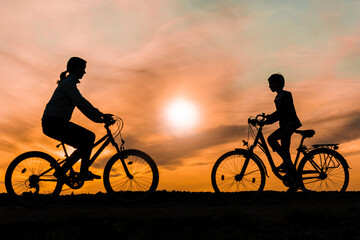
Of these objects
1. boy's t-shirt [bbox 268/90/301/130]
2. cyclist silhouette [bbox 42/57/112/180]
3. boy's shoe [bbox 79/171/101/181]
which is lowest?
boy's shoe [bbox 79/171/101/181]

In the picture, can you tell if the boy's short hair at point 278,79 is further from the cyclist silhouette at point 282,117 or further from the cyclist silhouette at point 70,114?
the cyclist silhouette at point 70,114

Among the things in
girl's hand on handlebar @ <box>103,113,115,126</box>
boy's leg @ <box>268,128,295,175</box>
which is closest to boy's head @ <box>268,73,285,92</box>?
boy's leg @ <box>268,128,295,175</box>

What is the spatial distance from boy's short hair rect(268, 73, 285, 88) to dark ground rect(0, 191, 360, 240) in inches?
110

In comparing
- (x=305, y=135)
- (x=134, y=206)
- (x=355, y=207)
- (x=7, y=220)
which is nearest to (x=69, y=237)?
(x=7, y=220)

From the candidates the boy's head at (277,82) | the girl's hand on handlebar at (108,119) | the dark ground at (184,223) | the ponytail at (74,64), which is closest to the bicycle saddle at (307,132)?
the boy's head at (277,82)

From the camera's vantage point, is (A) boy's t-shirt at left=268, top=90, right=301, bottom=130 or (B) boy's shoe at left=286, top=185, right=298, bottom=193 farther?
(B) boy's shoe at left=286, top=185, right=298, bottom=193

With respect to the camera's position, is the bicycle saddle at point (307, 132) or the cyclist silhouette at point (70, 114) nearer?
the cyclist silhouette at point (70, 114)

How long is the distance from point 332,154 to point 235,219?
13.8 ft

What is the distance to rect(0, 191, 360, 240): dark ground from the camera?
679 centimetres

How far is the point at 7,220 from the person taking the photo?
7949mm

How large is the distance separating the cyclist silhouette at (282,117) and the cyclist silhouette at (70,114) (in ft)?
12.0

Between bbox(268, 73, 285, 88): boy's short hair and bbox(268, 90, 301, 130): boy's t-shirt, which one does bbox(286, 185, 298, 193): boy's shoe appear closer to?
bbox(268, 90, 301, 130): boy's t-shirt

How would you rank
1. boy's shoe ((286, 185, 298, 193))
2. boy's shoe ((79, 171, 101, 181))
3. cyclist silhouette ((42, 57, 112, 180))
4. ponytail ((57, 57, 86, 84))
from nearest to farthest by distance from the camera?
1. cyclist silhouette ((42, 57, 112, 180))
2. ponytail ((57, 57, 86, 84))
3. boy's shoe ((79, 171, 101, 181))
4. boy's shoe ((286, 185, 298, 193))

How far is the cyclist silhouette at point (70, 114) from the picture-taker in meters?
8.98
